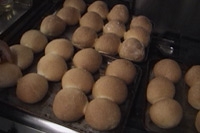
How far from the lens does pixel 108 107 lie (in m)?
0.76

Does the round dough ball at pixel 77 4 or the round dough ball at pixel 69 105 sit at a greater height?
the round dough ball at pixel 77 4

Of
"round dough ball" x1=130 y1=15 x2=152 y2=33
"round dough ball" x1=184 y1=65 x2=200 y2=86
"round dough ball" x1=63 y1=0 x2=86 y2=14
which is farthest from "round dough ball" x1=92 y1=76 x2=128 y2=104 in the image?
"round dough ball" x1=63 y1=0 x2=86 y2=14

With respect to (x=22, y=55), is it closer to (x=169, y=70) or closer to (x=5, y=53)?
(x=5, y=53)

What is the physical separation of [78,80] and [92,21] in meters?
0.37

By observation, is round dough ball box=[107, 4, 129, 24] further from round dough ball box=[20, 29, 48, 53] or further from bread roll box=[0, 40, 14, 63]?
bread roll box=[0, 40, 14, 63]

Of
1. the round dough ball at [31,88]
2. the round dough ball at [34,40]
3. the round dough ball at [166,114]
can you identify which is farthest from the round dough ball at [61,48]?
the round dough ball at [166,114]

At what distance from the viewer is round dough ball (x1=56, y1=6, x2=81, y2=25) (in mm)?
1134

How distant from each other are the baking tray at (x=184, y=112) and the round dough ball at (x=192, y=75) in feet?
0.09

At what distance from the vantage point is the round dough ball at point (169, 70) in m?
0.91

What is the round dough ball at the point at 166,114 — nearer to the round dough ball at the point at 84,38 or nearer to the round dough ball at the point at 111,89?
the round dough ball at the point at 111,89

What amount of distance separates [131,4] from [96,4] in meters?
0.17

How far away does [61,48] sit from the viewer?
96cm

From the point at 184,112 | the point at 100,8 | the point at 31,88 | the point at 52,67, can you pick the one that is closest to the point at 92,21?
the point at 100,8

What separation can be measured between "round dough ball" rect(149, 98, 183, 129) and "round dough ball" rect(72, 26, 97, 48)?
0.40 m
